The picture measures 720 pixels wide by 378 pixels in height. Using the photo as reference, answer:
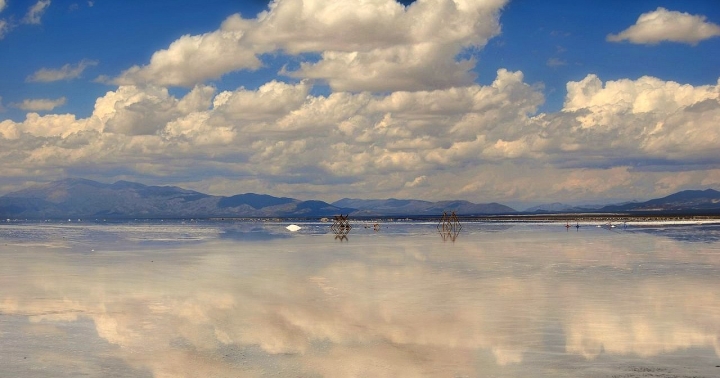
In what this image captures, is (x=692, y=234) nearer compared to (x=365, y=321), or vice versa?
(x=365, y=321)

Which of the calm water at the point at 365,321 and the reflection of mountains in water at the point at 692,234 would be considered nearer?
the calm water at the point at 365,321

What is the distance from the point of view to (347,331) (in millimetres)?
24969

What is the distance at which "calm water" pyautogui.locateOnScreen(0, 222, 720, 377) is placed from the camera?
64.7 ft

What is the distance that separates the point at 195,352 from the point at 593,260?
135 ft

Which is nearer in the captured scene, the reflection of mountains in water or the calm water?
the calm water

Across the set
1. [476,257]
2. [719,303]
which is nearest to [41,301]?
[719,303]

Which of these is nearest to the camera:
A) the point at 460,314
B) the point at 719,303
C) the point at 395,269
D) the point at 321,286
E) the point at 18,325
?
the point at 18,325

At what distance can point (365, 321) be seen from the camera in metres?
27.1

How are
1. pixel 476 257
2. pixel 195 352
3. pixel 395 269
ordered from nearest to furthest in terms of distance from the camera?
pixel 195 352 → pixel 395 269 → pixel 476 257

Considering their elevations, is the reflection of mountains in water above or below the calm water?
above

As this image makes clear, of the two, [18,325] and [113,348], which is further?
[18,325]

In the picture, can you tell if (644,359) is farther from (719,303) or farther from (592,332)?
(719,303)

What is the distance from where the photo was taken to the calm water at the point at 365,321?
64.7 ft

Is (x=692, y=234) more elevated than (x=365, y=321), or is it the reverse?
(x=692, y=234)
